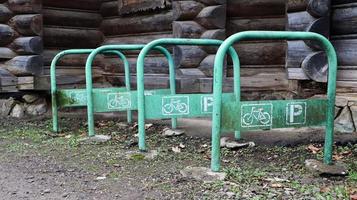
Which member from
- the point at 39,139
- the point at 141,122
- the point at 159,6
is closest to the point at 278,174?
the point at 141,122

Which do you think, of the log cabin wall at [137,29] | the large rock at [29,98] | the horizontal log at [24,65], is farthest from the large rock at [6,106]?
the log cabin wall at [137,29]

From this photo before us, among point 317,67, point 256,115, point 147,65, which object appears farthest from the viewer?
point 147,65

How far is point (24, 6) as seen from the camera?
561cm

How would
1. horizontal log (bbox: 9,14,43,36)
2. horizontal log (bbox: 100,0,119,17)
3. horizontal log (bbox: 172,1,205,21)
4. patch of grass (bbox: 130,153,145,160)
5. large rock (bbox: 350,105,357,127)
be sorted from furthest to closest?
horizontal log (bbox: 100,0,119,17), horizontal log (bbox: 9,14,43,36), horizontal log (bbox: 172,1,205,21), large rock (bbox: 350,105,357,127), patch of grass (bbox: 130,153,145,160)

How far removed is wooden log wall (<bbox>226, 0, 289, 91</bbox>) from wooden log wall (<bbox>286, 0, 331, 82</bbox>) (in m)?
0.62

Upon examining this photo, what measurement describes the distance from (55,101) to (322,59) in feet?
9.89

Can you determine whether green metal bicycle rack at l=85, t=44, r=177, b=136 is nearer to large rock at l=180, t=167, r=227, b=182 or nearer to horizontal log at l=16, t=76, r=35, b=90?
large rock at l=180, t=167, r=227, b=182

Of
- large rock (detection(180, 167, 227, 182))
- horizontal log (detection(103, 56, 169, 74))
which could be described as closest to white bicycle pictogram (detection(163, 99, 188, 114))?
large rock (detection(180, 167, 227, 182))

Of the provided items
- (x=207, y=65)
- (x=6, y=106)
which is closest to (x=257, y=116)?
(x=207, y=65)

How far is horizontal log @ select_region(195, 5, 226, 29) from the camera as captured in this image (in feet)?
16.0

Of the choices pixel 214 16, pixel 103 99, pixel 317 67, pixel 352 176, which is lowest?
pixel 352 176

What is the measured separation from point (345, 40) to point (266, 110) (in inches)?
76.6

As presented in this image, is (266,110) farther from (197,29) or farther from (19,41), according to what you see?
(19,41)

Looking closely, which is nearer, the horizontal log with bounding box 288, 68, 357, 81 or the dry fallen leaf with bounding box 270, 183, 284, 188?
the dry fallen leaf with bounding box 270, 183, 284, 188
